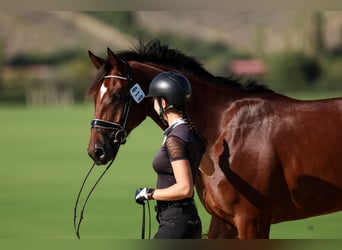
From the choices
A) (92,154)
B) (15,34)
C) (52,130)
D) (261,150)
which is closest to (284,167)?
(261,150)

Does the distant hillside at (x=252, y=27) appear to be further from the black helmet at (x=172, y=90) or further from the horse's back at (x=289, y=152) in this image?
the black helmet at (x=172, y=90)

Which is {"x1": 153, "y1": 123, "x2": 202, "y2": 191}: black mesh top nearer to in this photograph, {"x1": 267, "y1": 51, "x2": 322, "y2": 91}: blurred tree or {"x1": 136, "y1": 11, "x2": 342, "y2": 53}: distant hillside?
{"x1": 267, "y1": 51, "x2": 322, "y2": 91}: blurred tree

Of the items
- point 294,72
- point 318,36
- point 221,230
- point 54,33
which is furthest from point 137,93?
point 54,33

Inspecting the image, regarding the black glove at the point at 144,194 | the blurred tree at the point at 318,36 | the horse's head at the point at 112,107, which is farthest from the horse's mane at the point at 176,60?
the blurred tree at the point at 318,36

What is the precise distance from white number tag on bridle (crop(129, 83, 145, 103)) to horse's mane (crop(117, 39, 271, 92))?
15.9 inches

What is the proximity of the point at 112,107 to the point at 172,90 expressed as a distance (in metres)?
1.11

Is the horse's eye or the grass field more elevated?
the horse's eye

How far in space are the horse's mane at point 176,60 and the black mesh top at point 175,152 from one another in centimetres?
143

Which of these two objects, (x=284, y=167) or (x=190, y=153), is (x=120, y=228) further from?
(x=190, y=153)

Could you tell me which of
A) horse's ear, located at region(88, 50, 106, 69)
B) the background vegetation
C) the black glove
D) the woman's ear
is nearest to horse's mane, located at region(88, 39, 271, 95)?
horse's ear, located at region(88, 50, 106, 69)

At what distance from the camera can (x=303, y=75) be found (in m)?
40.5

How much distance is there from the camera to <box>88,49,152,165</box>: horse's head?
5215mm

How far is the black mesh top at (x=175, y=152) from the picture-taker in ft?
13.6

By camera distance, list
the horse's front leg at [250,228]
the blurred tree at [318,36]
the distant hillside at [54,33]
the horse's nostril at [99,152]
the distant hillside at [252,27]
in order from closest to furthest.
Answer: the horse's front leg at [250,228]
the horse's nostril at [99,152]
the blurred tree at [318,36]
the distant hillside at [252,27]
the distant hillside at [54,33]
